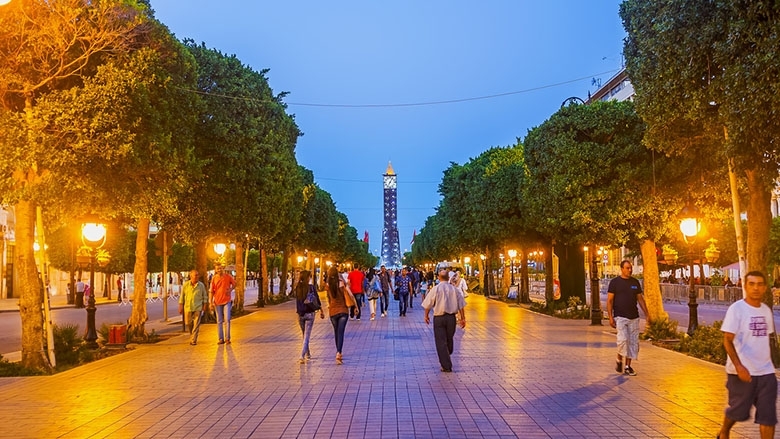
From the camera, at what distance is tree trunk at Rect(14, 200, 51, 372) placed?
13.4 meters

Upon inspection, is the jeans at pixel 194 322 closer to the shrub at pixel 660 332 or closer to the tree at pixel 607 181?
the tree at pixel 607 181

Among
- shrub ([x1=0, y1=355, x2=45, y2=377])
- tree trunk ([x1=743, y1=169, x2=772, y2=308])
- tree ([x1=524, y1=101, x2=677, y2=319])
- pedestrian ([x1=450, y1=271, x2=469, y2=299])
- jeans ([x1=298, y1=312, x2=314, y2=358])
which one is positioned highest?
tree ([x1=524, y1=101, x2=677, y2=319])

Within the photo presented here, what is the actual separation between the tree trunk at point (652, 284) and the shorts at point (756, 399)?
48.1 ft

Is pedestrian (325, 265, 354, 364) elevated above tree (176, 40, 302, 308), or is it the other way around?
tree (176, 40, 302, 308)

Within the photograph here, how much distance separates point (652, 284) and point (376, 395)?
13140mm

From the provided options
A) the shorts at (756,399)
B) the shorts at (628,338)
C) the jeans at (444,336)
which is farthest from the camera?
the jeans at (444,336)

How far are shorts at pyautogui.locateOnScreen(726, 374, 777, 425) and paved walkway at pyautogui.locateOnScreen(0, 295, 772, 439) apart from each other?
129cm

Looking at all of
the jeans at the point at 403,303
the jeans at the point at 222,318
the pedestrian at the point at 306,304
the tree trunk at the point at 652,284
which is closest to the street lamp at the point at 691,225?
the tree trunk at the point at 652,284

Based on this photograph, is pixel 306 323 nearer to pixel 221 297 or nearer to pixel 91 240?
pixel 221 297

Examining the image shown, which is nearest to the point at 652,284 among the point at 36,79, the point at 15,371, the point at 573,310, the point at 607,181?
the point at 607,181

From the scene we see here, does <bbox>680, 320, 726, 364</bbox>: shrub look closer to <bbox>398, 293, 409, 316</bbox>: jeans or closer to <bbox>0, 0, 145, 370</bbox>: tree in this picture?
<bbox>0, 0, 145, 370</bbox>: tree

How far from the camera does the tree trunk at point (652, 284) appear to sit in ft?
68.3

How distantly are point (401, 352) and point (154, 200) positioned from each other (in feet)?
19.6

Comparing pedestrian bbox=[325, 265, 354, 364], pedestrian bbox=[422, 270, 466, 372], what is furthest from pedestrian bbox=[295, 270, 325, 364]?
pedestrian bbox=[422, 270, 466, 372]
